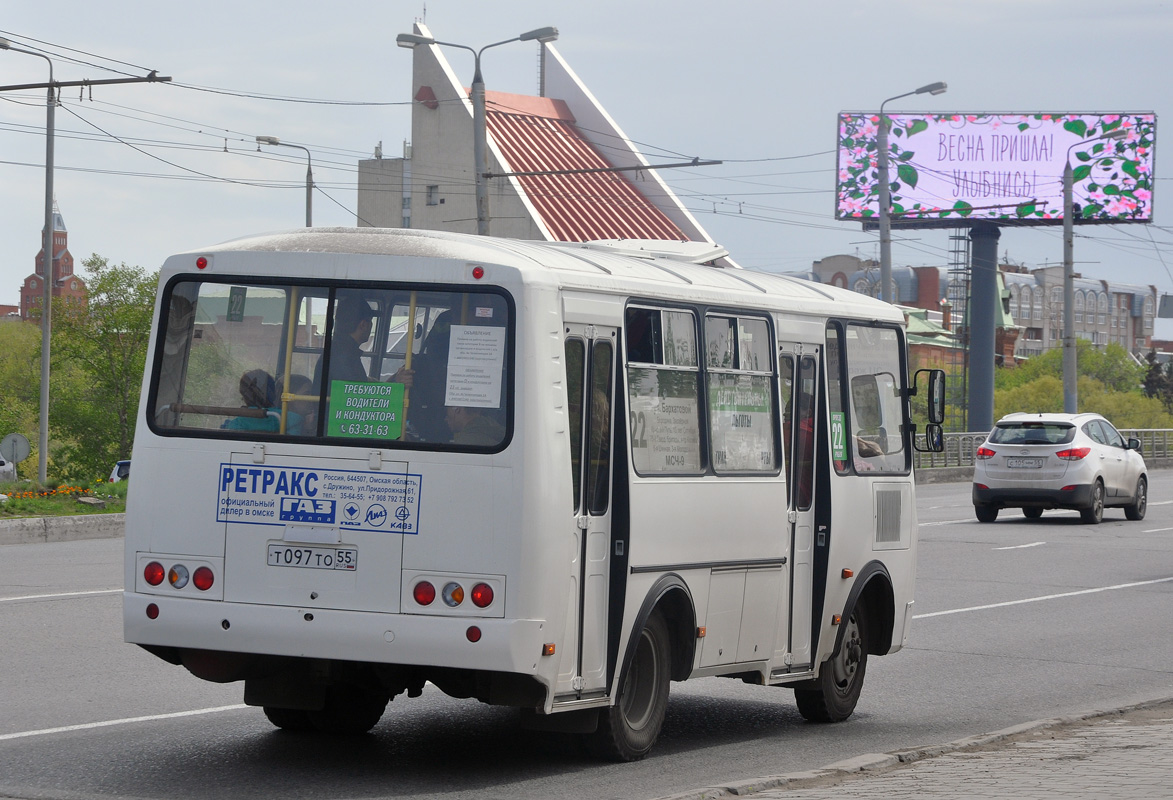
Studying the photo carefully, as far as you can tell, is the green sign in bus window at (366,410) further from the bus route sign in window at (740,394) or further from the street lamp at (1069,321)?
the street lamp at (1069,321)

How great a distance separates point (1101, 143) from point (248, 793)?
59.7 m

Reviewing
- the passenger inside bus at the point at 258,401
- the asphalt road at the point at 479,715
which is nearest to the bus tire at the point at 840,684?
the asphalt road at the point at 479,715

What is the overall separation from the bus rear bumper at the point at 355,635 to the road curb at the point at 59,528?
1491 centimetres

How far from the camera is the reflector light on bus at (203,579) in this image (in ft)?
24.0

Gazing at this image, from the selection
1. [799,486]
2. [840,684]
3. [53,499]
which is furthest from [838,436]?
[53,499]

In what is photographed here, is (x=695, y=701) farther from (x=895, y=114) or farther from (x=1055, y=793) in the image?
(x=895, y=114)

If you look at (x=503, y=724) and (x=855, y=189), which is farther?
(x=855, y=189)

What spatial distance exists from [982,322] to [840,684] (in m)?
60.7

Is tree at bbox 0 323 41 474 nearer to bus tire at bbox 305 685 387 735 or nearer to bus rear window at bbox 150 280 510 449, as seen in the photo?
bus tire at bbox 305 685 387 735

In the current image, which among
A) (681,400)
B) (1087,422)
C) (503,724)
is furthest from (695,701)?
(1087,422)

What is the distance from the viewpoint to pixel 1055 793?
673 cm

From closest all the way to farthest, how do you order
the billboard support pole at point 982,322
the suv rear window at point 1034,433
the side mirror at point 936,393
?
the side mirror at point 936,393
the suv rear window at point 1034,433
the billboard support pole at point 982,322

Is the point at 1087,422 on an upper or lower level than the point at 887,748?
upper

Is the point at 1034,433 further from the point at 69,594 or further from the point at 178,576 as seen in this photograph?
the point at 178,576
